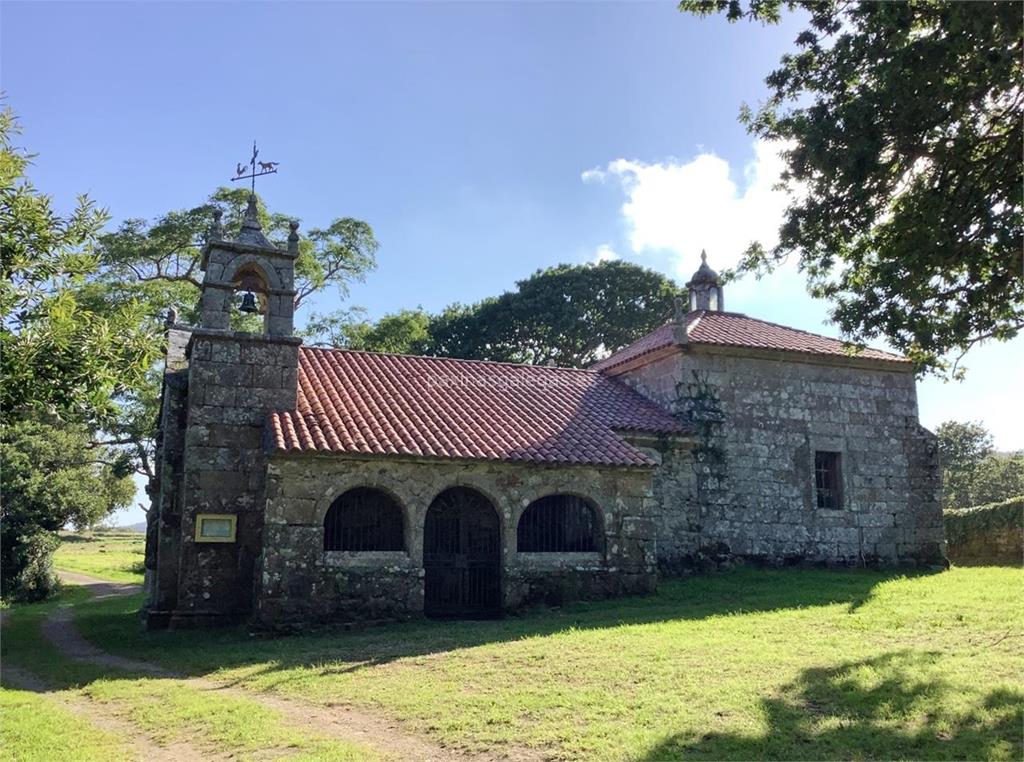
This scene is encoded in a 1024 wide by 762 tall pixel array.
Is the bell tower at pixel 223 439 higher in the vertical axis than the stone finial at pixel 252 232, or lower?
lower

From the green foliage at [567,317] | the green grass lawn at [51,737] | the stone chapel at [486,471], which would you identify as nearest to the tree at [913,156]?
the stone chapel at [486,471]

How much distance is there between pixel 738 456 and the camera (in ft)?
55.1

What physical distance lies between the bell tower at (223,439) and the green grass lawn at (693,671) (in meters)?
0.79

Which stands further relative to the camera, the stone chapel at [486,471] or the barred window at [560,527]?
the barred window at [560,527]

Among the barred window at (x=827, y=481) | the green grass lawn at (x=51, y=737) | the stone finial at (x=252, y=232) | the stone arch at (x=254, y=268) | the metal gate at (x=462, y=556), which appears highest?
the stone finial at (x=252, y=232)

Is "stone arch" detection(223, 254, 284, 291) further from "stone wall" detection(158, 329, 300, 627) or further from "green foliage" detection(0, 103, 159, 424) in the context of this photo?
"green foliage" detection(0, 103, 159, 424)

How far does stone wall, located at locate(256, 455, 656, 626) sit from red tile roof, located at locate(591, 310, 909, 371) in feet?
14.7

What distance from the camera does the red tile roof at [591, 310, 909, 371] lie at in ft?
Result: 57.3

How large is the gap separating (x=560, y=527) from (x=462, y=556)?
6.20 ft

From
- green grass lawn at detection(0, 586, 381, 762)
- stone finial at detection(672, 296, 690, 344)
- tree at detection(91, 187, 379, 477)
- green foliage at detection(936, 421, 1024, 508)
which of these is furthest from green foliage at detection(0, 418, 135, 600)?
green foliage at detection(936, 421, 1024, 508)

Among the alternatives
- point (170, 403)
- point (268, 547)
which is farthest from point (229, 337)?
point (268, 547)

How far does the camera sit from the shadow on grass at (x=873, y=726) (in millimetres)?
5480

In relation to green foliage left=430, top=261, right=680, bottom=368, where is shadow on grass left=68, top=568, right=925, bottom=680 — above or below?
below

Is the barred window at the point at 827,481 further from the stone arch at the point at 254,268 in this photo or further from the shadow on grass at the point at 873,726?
the stone arch at the point at 254,268
